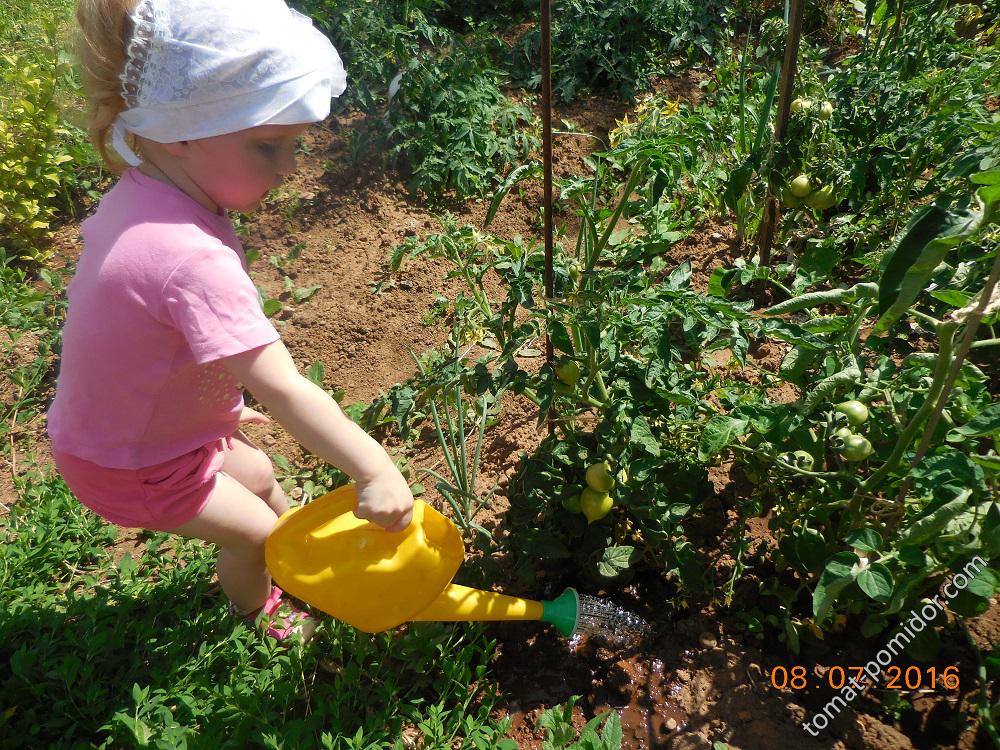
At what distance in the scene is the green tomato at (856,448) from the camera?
1.38 metres

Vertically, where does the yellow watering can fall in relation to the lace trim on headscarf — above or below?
below

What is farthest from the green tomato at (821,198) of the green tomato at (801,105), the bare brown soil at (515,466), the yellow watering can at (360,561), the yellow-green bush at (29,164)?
the yellow-green bush at (29,164)

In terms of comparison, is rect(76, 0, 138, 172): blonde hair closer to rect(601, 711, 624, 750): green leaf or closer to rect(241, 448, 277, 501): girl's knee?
rect(241, 448, 277, 501): girl's knee

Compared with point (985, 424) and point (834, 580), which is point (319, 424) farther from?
point (985, 424)

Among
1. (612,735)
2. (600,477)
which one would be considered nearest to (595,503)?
(600,477)

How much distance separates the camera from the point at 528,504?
1761mm

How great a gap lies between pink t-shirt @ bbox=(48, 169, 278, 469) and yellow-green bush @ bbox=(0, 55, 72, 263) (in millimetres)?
1677

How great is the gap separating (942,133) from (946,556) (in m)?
1.15

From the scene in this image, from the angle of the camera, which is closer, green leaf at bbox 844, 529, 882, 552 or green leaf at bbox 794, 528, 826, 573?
green leaf at bbox 844, 529, 882, 552

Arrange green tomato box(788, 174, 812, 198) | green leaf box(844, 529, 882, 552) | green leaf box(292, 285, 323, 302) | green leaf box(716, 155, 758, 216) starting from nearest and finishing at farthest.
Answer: green leaf box(844, 529, 882, 552)
green leaf box(716, 155, 758, 216)
green tomato box(788, 174, 812, 198)
green leaf box(292, 285, 323, 302)

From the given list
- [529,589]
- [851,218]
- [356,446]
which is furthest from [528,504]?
[851,218]

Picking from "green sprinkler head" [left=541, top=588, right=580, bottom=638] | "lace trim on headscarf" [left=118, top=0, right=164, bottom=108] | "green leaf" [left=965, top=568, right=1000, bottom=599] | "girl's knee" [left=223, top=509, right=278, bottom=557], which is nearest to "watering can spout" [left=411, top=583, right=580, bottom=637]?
"green sprinkler head" [left=541, top=588, right=580, bottom=638]

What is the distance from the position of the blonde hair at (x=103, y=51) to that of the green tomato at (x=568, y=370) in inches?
36.5

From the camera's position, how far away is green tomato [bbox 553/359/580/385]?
1614 mm
